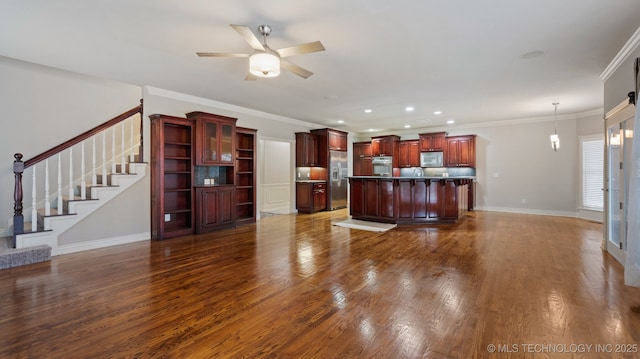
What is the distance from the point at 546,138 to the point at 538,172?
0.92 metres

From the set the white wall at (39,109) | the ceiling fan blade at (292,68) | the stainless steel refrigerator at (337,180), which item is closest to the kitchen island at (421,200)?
the stainless steel refrigerator at (337,180)

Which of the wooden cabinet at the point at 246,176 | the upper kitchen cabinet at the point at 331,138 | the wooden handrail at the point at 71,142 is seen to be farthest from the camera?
the upper kitchen cabinet at the point at 331,138

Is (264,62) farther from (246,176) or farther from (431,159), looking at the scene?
(431,159)

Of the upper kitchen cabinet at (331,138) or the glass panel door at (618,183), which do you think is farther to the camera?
the upper kitchen cabinet at (331,138)

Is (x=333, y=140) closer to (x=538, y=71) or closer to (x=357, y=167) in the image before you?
(x=357, y=167)

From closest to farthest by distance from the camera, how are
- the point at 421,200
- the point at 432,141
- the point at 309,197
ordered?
1. the point at 421,200
2. the point at 309,197
3. the point at 432,141

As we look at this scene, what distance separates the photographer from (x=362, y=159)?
10656 mm

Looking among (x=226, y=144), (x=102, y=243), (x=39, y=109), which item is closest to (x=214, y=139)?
(x=226, y=144)

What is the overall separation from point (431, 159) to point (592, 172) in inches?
149

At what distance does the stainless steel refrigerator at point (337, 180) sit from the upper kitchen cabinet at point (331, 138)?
0.54 ft

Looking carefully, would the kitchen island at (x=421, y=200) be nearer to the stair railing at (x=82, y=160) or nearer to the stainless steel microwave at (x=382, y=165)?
the stainless steel microwave at (x=382, y=165)

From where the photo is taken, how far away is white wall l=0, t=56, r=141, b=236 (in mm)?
4566

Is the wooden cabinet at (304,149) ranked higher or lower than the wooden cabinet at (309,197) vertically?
higher

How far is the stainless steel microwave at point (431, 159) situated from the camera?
9.12m
